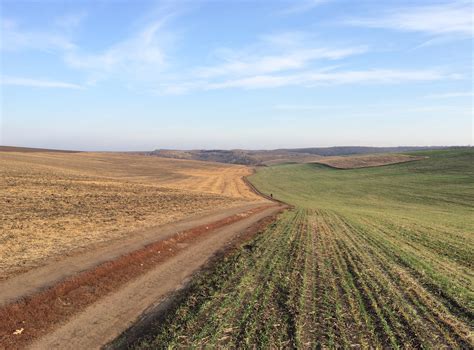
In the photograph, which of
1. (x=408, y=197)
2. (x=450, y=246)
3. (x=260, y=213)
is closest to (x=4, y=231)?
(x=260, y=213)

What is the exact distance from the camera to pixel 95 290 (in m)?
12.8

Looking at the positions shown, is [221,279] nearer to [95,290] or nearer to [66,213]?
[95,290]

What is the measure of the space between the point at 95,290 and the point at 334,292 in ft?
31.4

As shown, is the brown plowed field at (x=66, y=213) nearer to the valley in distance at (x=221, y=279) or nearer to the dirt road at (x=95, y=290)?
the valley in distance at (x=221, y=279)

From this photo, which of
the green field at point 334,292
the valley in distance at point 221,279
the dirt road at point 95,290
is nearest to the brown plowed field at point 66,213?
the valley in distance at point 221,279

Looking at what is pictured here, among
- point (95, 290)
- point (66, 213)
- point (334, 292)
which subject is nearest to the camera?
point (95, 290)

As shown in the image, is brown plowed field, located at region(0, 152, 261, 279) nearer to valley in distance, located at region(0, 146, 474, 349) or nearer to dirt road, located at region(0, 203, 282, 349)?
valley in distance, located at region(0, 146, 474, 349)

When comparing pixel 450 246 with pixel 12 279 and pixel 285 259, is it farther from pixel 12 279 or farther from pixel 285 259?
pixel 12 279

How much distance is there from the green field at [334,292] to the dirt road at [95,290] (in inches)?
58.6

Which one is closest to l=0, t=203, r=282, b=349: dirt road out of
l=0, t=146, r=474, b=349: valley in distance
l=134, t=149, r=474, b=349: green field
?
l=0, t=146, r=474, b=349: valley in distance

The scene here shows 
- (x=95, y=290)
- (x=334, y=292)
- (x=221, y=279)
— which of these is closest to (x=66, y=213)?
(x=95, y=290)

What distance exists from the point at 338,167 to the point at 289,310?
94.0 m

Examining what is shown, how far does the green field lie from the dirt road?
149 centimetres

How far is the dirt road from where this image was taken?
980 cm
